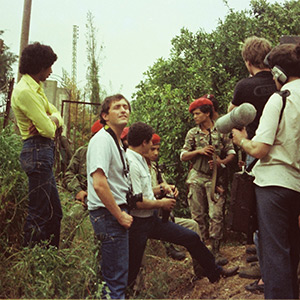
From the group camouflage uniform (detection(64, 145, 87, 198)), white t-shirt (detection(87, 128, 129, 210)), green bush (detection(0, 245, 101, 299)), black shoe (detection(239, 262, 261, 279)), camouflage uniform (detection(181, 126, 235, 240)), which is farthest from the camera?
camouflage uniform (detection(181, 126, 235, 240))

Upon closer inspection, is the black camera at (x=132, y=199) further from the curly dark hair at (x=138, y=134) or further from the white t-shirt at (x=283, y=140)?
the white t-shirt at (x=283, y=140)

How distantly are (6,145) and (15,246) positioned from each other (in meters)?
1.06

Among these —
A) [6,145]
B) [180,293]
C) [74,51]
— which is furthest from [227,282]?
[74,51]

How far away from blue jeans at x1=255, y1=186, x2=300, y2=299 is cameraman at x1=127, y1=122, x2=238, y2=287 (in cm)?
132

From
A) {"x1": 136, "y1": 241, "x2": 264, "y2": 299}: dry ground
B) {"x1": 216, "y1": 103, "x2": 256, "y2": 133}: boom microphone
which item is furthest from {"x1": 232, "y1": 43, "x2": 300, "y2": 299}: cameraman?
{"x1": 136, "y1": 241, "x2": 264, "y2": 299}: dry ground

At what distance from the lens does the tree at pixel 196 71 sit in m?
7.06

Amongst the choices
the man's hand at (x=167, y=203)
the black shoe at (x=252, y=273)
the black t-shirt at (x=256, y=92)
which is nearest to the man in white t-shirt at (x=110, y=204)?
the man's hand at (x=167, y=203)

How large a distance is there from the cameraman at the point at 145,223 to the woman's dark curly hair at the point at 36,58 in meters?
1.10

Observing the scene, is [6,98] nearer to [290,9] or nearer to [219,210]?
[219,210]

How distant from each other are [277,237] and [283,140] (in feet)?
2.13

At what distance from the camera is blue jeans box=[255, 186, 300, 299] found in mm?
3029

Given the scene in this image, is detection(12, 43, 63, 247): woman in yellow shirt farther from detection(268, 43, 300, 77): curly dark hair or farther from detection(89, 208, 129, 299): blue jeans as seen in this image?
detection(268, 43, 300, 77): curly dark hair

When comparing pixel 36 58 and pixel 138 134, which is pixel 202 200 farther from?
pixel 36 58

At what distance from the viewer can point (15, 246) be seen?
4398 millimetres
